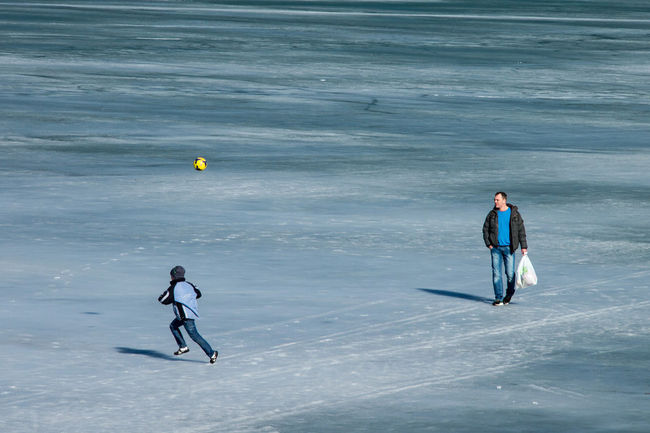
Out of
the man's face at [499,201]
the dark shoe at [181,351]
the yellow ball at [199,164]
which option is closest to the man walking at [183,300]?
the dark shoe at [181,351]

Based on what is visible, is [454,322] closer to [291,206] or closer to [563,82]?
[291,206]

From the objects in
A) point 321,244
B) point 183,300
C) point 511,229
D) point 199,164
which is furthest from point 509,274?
point 199,164

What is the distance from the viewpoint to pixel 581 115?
30281mm

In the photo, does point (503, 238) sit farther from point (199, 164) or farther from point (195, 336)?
point (199, 164)

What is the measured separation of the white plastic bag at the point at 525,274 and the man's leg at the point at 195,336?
12.4 feet

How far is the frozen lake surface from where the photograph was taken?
998 cm

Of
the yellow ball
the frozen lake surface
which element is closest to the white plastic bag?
the frozen lake surface

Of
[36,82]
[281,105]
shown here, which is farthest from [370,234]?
[36,82]

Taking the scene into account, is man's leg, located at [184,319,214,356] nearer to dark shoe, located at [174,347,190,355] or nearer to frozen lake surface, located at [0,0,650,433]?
frozen lake surface, located at [0,0,650,433]

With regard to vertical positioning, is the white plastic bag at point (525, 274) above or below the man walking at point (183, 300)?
A: above

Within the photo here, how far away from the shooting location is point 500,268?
1323cm

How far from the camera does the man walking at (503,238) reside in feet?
43.0

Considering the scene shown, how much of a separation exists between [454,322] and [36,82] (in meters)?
25.0

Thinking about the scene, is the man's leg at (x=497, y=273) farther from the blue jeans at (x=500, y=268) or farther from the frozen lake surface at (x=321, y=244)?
the frozen lake surface at (x=321, y=244)
